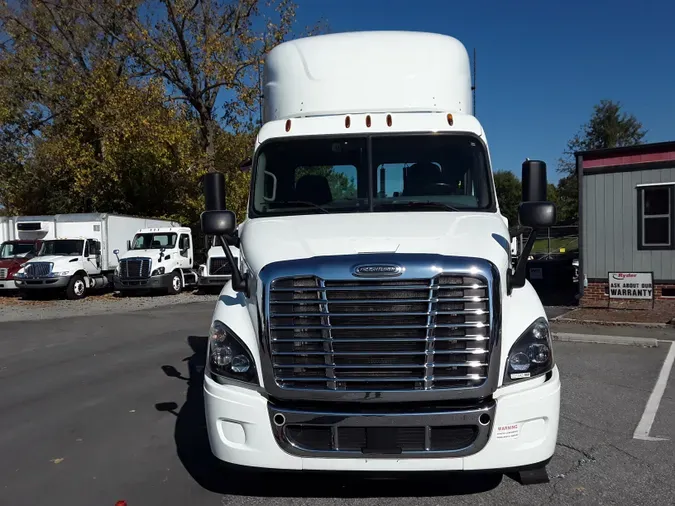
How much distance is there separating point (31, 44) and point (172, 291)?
13.7 metres

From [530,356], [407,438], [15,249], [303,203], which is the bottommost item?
[407,438]

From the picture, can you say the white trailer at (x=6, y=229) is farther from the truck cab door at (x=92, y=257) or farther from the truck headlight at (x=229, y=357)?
the truck headlight at (x=229, y=357)

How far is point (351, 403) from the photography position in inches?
133

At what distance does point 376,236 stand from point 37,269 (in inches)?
720

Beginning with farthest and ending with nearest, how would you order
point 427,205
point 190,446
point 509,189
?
point 509,189 → point 190,446 → point 427,205

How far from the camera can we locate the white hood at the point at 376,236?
11.7 feet

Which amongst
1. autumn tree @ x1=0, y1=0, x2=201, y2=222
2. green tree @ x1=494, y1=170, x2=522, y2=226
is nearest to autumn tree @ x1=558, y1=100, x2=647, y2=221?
green tree @ x1=494, y1=170, x2=522, y2=226

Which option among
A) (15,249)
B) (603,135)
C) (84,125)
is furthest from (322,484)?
(603,135)

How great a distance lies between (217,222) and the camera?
13.8 feet

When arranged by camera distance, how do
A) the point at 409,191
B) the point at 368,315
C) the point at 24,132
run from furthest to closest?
the point at 24,132 → the point at 409,191 → the point at 368,315

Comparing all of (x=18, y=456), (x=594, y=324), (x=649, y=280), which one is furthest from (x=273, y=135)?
(x=649, y=280)

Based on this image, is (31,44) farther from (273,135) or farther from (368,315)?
(368,315)

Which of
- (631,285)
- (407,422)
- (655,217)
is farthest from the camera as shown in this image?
(655,217)

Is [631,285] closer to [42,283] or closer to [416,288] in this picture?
[416,288]
